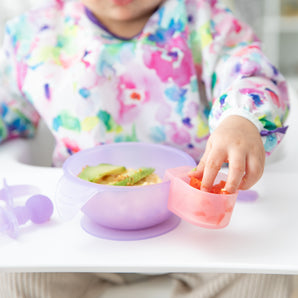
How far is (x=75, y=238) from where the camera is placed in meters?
0.52

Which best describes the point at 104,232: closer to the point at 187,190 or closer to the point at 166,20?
the point at 187,190

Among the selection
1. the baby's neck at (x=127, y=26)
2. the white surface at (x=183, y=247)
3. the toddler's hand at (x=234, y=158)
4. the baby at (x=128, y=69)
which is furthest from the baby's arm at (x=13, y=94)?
the toddler's hand at (x=234, y=158)

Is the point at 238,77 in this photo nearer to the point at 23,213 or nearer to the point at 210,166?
the point at 210,166

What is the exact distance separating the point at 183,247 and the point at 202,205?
0.17 ft

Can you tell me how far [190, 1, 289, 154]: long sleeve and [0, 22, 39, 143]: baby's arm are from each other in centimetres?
37

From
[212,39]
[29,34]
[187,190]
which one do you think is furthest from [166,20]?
[187,190]

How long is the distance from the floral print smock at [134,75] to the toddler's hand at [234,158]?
26cm

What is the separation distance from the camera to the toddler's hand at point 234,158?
1.66 feet

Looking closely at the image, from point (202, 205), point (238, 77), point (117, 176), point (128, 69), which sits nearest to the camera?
point (202, 205)

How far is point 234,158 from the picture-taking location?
52 centimetres

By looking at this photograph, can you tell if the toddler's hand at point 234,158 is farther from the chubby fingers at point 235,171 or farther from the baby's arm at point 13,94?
the baby's arm at point 13,94

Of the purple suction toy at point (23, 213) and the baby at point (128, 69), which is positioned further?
the baby at point (128, 69)

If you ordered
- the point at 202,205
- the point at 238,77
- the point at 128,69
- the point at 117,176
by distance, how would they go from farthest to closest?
the point at 128,69
the point at 238,77
the point at 117,176
the point at 202,205

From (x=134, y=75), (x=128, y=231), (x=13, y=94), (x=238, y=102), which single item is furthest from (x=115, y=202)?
(x=13, y=94)
